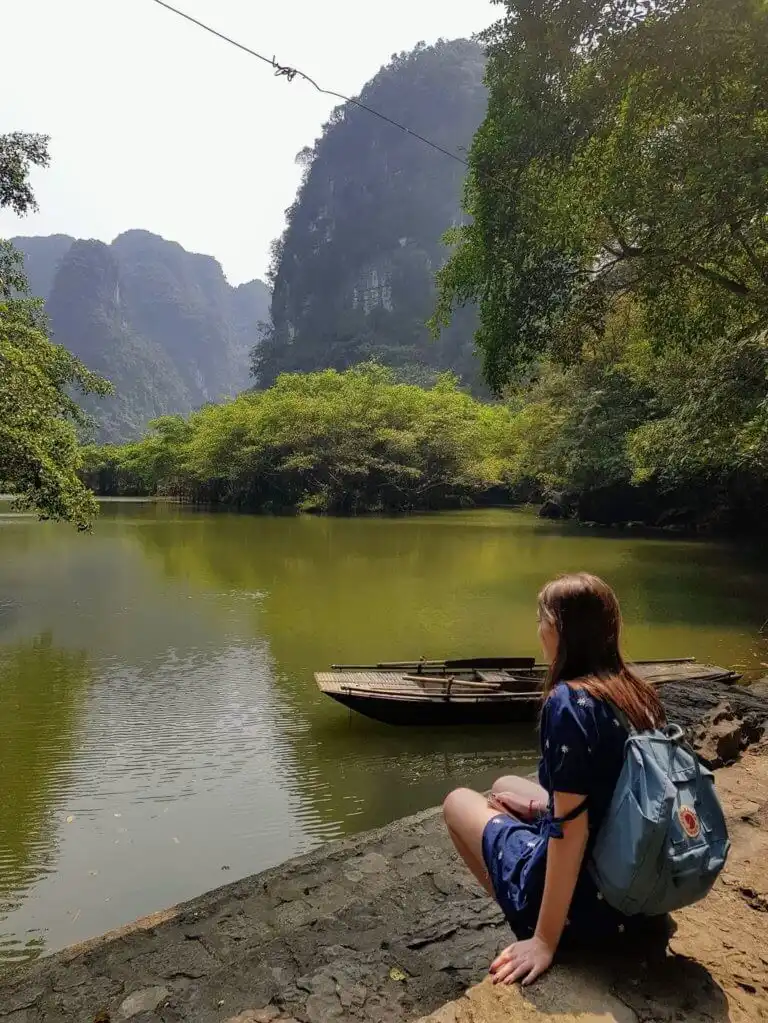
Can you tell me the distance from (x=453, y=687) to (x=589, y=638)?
210 inches

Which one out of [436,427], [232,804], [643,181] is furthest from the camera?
[436,427]

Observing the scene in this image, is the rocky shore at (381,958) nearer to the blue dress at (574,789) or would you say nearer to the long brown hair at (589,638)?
the blue dress at (574,789)

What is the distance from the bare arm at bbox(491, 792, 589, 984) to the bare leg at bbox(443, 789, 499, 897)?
0.24 meters

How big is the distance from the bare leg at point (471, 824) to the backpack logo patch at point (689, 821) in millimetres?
629

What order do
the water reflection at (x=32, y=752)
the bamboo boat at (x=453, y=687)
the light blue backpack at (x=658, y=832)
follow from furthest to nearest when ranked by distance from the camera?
the bamboo boat at (x=453, y=687) → the water reflection at (x=32, y=752) → the light blue backpack at (x=658, y=832)

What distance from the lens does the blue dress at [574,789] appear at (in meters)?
1.73

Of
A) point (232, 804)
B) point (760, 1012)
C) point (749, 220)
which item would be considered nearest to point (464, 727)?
point (232, 804)

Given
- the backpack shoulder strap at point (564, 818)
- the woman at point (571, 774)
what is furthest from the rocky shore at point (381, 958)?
the backpack shoulder strap at point (564, 818)

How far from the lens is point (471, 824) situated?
7.36 ft

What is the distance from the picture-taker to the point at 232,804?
555 centimetres

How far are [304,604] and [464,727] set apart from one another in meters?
6.99

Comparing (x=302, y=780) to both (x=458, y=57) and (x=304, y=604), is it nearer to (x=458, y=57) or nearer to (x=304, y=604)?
(x=304, y=604)

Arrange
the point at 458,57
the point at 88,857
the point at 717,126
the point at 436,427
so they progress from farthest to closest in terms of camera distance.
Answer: the point at 458,57 < the point at 436,427 < the point at 717,126 < the point at 88,857

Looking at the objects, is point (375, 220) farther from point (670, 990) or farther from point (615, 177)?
point (670, 990)
